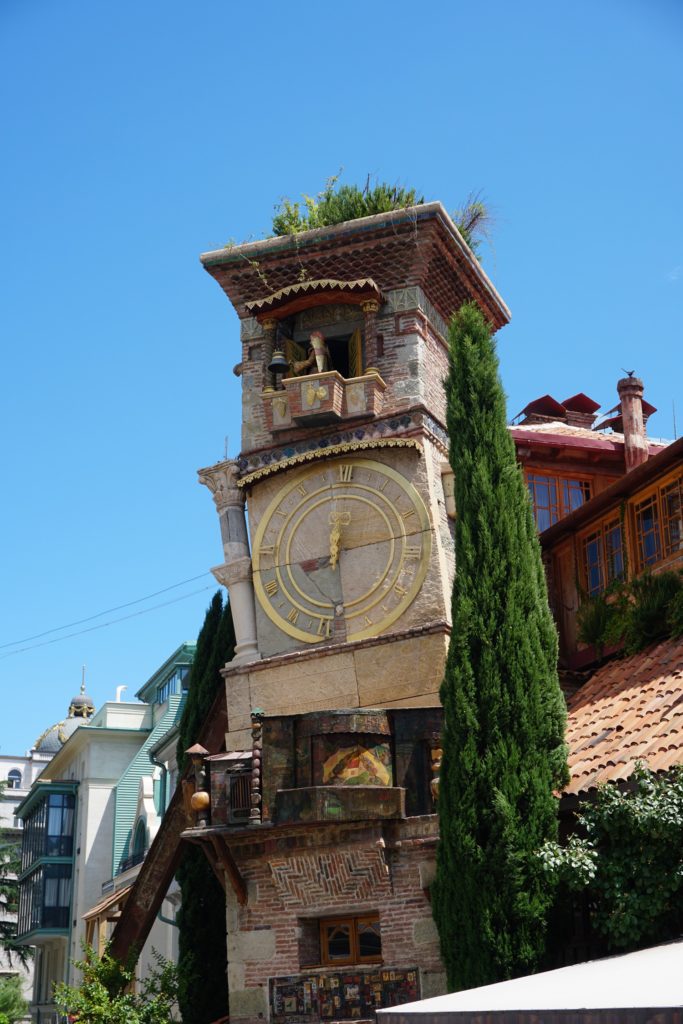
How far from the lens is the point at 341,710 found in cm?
1705

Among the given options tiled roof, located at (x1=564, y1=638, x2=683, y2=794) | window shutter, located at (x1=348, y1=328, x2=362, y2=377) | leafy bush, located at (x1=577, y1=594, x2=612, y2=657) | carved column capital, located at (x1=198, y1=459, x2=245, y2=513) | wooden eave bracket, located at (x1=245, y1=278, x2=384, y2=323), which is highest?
wooden eave bracket, located at (x1=245, y1=278, x2=384, y2=323)

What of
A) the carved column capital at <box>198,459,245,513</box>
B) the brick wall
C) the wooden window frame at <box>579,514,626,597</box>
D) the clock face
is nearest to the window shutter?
the clock face

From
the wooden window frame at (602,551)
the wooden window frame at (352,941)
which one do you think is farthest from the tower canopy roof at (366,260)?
the wooden window frame at (352,941)

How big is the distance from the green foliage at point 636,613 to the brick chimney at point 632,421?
19.2ft

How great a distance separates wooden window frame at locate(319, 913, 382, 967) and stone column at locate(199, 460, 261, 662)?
3959 millimetres

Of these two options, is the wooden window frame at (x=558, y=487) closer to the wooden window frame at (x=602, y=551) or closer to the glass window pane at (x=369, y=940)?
the wooden window frame at (x=602, y=551)

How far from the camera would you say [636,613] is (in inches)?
731

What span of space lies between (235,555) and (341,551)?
5.74 feet

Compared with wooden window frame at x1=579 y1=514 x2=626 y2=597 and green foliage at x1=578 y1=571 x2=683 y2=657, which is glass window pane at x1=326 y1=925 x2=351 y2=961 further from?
wooden window frame at x1=579 y1=514 x2=626 y2=597

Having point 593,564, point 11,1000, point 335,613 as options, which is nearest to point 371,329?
point 335,613

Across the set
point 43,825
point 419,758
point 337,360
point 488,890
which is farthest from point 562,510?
point 43,825

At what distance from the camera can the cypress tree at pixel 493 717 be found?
1490cm

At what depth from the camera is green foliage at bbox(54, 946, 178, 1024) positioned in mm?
18047

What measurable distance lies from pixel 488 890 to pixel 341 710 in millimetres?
3079
